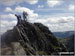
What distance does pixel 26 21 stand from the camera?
2.23m

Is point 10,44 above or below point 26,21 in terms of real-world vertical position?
below

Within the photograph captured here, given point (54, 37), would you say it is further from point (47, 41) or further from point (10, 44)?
point (10, 44)

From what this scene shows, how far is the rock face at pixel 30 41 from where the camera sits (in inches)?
84.8

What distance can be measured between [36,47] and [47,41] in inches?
8.8

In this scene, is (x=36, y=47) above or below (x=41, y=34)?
below

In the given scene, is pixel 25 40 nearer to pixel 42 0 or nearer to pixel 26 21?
pixel 26 21

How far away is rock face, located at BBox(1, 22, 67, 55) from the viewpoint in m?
2.15

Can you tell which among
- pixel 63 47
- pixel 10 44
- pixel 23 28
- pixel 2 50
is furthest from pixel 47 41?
pixel 2 50

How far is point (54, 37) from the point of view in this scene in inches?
86.6

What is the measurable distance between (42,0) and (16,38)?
2.70 feet

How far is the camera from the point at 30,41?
7.04 feet

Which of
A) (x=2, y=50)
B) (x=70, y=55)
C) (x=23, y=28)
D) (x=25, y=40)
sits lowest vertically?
(x=70, y=55)

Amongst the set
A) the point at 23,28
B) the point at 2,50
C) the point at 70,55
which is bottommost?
the point at 70,55

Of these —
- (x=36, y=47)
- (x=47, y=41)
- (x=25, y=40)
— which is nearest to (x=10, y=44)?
(x=25, y=40)
